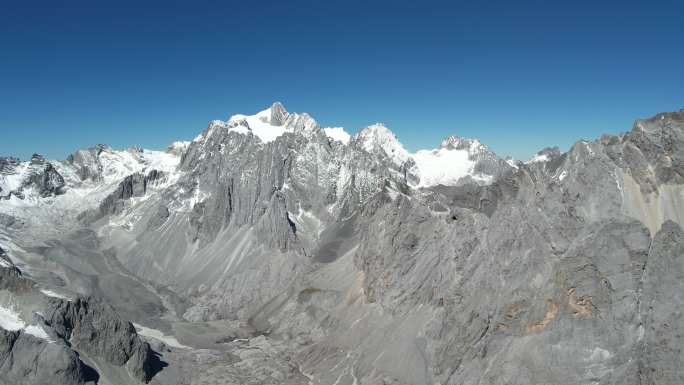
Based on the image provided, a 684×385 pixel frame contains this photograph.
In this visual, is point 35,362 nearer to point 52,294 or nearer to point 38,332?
point 38,332

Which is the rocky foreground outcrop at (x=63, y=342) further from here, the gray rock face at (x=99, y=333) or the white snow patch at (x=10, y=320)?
the white snow patch at (x=10, y=320)

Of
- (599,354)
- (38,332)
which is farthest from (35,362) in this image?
(599,354)

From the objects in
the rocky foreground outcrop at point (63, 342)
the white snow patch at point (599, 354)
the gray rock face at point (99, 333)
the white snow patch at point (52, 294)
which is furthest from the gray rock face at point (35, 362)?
the white snow patch at point (599, 354)

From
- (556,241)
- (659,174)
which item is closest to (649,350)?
(556,241)

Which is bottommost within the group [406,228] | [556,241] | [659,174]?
[556,241]

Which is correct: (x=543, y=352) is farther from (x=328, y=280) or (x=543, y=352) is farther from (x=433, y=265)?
(x=328, y=280)

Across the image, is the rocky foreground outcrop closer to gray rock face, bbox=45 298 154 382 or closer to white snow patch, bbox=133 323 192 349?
gray rock face, bbox=45 298 154 382

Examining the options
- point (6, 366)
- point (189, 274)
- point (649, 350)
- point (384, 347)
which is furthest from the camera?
point (189, 274)
